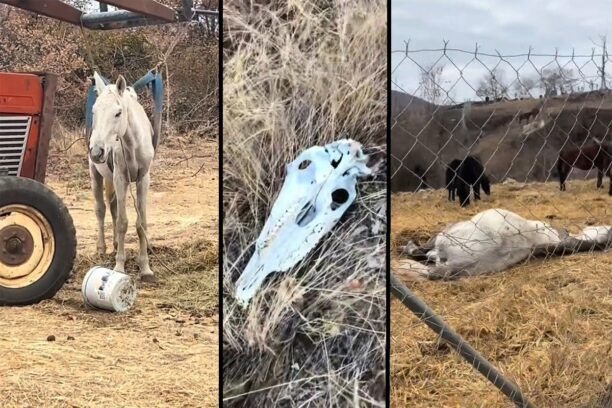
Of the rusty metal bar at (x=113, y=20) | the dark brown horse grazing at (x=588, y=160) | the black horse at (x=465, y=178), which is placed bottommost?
the black horse at (x=465, y=178)

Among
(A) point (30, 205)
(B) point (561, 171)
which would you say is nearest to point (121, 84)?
(A) point (30, 205)

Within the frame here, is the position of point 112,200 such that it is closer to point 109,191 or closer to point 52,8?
point 109,191

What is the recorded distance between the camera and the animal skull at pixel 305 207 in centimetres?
245

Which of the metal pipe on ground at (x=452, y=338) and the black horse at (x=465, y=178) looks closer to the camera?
the metal pipe on ground at (x=452, y=338)

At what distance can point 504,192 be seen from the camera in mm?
3338

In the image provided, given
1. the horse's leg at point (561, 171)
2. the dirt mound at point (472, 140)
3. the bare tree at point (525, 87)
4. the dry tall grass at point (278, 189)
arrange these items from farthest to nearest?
the horse's leg at point (561, 171) → the bare tree at point (525, 87) → the dirt mound at point (472, 140) → the dry tall grass at point (278, 189)

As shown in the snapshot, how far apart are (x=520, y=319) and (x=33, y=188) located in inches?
99.6

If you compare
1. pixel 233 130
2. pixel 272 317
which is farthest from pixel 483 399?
pixel 233 130

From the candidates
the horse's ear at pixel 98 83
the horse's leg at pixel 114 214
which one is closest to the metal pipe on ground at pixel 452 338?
the horse's leg at pixel 114 214

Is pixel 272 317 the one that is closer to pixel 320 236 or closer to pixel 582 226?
pixel 320 236

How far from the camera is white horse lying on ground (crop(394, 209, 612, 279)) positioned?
339cm

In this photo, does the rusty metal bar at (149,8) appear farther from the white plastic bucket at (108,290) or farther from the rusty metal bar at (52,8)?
the white plastic bucket at (108,290)

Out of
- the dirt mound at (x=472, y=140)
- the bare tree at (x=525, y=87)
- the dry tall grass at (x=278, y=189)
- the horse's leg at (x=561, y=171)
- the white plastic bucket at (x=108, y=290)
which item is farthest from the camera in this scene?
the horse's leg at (x=561, y=171)

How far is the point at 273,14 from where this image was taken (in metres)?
2.37
